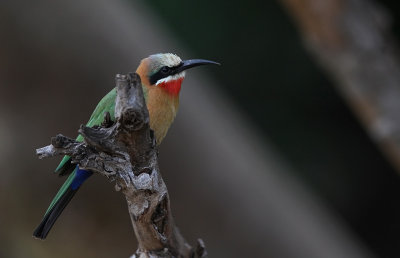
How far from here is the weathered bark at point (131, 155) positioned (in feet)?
4.08

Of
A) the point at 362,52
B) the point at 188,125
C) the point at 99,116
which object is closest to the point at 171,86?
the point at 99,116

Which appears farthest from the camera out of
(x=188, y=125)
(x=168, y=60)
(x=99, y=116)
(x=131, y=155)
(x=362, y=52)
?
(x=362, y=52)

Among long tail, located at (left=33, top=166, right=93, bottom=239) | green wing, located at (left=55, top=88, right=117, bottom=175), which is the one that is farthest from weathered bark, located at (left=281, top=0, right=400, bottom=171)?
long tail, located at (left=33, top=166, right=93, bottom=239)

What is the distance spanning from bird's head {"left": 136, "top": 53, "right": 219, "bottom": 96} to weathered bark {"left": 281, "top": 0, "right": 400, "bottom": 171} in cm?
138

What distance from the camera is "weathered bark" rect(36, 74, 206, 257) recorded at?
1.24m

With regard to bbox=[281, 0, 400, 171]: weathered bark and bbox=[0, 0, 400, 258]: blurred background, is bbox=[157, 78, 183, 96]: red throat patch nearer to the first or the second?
bbox=[0, 0, 400, 258]: blurred background

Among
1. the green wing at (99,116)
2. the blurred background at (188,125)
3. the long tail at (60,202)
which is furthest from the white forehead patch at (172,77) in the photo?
the blurred background at (188,125)

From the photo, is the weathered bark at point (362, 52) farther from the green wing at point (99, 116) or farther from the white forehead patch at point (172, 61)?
the green wing at point (99, 116)

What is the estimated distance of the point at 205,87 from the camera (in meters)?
3.23

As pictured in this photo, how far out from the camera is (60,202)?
164 cm

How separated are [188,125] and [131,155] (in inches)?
61.2

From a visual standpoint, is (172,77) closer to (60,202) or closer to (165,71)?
(165,71)

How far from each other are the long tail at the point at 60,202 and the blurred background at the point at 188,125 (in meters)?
1.11

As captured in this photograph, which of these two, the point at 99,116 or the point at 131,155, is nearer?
the point at 131,155
